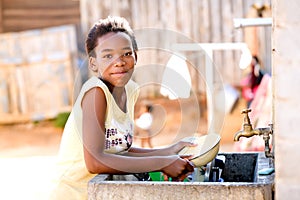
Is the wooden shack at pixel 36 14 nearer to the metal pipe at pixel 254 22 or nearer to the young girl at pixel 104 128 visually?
the metal pipe at pixel 254 22

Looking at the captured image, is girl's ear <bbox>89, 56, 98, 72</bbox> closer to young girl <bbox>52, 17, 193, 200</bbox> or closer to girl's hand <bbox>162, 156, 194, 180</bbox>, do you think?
young girl <bbox>52, 17, 193, 200</bbox>

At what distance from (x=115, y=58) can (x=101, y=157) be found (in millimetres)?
361

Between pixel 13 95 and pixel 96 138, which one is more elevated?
pixel 96 138

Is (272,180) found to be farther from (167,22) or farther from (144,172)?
(167,22)

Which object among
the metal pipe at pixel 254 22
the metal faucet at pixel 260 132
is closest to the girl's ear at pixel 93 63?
the metal faucet at pixel 260 132

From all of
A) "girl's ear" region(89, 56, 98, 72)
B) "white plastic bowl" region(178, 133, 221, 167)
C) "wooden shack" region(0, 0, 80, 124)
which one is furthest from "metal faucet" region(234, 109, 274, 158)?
"wooden shack" region(0, 0, 80, 124)

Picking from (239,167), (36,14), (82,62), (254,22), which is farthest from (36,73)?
(239,167)

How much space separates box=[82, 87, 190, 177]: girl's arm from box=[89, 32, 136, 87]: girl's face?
10 centimetres

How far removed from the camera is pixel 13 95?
9.48 meters

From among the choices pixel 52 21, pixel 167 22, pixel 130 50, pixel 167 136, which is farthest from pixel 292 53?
pixel 52 21

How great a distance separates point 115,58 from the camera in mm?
2162

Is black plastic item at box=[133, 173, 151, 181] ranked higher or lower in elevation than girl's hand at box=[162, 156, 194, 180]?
lower

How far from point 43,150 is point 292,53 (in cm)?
655

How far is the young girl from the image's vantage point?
2.08m
